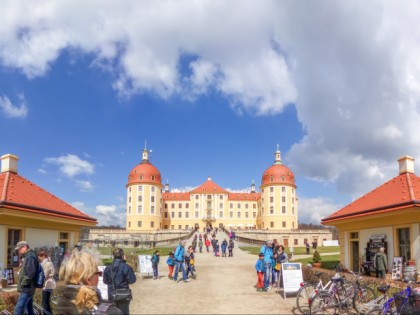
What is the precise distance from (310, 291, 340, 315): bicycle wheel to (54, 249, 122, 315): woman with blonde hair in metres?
8.04

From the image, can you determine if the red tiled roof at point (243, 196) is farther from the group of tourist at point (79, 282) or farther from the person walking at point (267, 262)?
the group of tourist at point (79, 282)

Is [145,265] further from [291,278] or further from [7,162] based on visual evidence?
[291,278]

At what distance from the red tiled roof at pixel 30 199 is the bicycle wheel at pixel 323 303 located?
33.8 feet

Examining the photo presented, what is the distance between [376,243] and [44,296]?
12009mm

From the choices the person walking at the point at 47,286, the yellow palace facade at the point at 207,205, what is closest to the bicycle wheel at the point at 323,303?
the person walking at the point at 47,286

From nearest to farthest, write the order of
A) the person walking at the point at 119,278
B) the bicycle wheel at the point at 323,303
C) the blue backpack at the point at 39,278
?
the person walking at the point at 119,278
the blue backpack at the point at 39,278
the bicycle wheel at the point at 323,303

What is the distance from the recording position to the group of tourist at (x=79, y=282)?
11.9ft

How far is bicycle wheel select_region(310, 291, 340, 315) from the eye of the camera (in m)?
10.6

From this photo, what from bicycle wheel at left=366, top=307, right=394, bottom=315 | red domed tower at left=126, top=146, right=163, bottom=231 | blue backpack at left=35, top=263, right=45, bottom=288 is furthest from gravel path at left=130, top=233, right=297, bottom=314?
red domed tower at left=126, top=146, right=163, bottom=231

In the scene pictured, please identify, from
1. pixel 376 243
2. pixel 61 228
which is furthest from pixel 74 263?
pixel 61 228

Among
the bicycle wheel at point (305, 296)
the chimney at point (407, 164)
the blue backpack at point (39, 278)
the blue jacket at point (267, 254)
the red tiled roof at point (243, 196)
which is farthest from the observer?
the red tiled roof at point (243, 196)

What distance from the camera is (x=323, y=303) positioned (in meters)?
10.6

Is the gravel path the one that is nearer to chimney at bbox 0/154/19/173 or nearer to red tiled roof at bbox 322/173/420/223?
red tiled roof at bbox 322/173/420/223

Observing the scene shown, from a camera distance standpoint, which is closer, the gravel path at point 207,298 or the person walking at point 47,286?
the person walking at point 47,286
